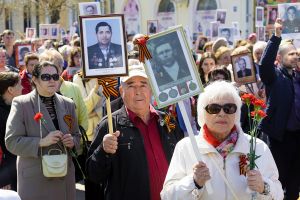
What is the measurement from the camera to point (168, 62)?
3998 millimetres

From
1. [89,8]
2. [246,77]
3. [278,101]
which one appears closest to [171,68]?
[278,101]

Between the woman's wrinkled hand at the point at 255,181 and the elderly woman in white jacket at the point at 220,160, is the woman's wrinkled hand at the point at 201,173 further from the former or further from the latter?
the woman's wrinkled hand at the point at 255,181

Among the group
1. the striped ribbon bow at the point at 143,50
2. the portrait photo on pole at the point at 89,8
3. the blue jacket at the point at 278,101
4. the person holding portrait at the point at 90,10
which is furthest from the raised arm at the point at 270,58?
the person holding portrait at the point at 90,10

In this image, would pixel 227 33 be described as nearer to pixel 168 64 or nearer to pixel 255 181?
pixel 168 64

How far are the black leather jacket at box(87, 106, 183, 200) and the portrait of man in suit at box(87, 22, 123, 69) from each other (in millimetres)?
391

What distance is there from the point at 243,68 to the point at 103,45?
3.58 metres

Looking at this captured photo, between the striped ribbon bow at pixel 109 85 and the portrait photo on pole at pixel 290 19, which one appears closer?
the striped ribbon bow at pixel 109 85

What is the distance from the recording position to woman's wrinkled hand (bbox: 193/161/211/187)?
3.62 metres

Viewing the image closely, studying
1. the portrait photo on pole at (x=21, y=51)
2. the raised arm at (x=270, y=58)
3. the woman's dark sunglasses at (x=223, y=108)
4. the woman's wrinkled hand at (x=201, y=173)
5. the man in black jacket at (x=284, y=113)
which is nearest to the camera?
the woman's wrinkled hand at (x=201, y=173)

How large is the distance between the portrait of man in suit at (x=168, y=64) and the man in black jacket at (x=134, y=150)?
531mm

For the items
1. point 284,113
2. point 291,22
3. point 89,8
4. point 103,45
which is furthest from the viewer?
point 89,8

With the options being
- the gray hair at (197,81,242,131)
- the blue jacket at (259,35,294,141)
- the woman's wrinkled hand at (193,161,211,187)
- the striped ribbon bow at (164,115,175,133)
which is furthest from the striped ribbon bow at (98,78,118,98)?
the blue jacket at (259,35,294,141)

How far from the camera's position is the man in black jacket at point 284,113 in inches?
266

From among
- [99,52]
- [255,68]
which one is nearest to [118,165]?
[99,52]
